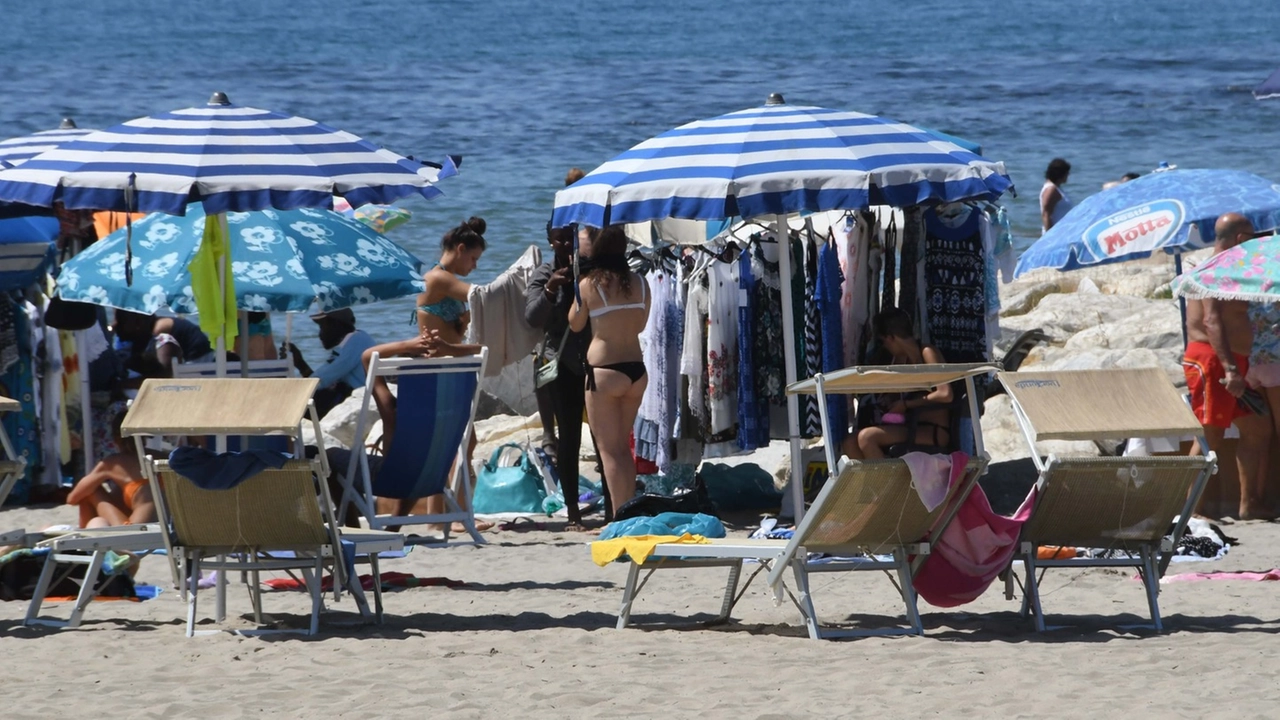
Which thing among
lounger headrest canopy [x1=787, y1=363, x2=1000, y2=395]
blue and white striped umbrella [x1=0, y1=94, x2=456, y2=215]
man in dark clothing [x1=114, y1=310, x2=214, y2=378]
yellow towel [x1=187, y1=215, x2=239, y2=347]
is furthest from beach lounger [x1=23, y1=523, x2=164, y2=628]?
man in dark clothing [x1=114, y1=310, x2=214, y2=378]

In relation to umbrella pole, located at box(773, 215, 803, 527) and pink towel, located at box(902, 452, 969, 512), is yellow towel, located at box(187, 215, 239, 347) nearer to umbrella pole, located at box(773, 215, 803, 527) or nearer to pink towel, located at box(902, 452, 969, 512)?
umbrella pole, located at box(773, 215, 803, 527)

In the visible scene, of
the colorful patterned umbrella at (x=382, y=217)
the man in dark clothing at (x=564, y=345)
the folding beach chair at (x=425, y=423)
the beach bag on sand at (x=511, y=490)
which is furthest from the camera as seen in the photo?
the colorful patterned umbrella at (x=382, y=217)

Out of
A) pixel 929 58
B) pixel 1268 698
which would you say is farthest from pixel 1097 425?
pixel 929 58

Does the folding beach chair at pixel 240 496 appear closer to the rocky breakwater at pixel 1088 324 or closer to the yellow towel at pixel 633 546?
the yellow towel at pixel 633 546

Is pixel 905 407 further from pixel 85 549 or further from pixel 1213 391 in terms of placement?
pixel 85 549

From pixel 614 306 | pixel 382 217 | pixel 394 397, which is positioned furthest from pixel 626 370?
pixel 382 217

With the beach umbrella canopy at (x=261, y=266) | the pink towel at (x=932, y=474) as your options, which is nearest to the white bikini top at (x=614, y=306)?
the beach umbrella canopy at (x=261, y=266)

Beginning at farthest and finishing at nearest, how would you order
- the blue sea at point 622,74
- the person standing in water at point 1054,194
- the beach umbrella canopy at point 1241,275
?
the blue sea at point 622,74 < the person standing in water at point 1054,194 < the beach umbrella canopy at point 1241,275

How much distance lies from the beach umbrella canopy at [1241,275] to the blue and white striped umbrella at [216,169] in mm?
3200

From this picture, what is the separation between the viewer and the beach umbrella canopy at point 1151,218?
26.6 feet

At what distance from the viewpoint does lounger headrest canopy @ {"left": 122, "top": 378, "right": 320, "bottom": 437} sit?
5.55 metres

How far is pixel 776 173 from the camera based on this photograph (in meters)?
6.62

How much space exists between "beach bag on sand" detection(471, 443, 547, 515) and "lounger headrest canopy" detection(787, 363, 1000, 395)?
3511 millimetres

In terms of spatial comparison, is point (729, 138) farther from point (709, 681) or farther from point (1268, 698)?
point (1268, 698)
